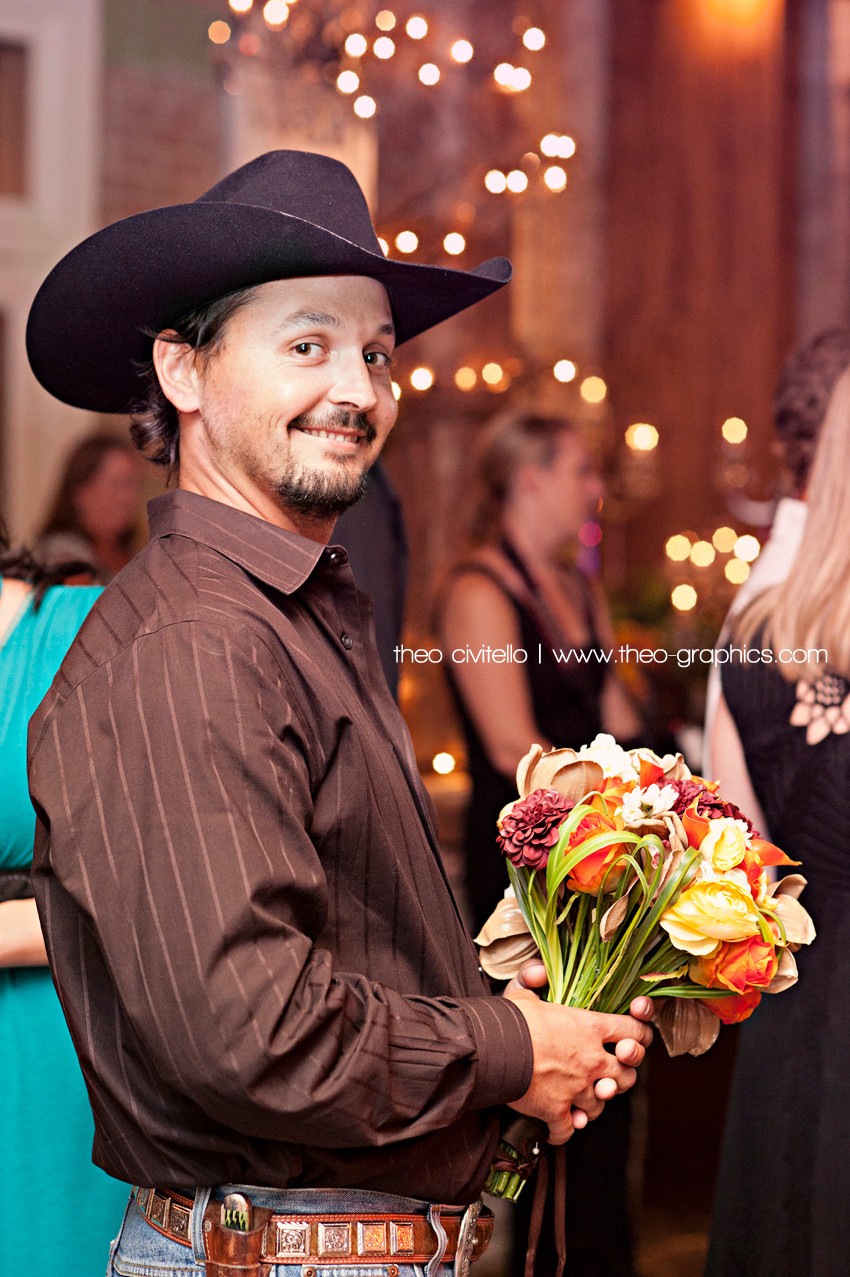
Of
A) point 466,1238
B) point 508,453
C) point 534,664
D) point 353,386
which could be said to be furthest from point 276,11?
point 466,1238

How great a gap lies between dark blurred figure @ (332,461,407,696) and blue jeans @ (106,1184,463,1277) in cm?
111

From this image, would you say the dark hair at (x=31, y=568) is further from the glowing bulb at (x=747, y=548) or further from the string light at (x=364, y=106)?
the glowing bulb at (x=747, y=548)

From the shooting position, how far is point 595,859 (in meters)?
1.47

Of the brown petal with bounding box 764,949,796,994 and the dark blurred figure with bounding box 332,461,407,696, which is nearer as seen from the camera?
the brown petal with bounding box 764,949,796,994

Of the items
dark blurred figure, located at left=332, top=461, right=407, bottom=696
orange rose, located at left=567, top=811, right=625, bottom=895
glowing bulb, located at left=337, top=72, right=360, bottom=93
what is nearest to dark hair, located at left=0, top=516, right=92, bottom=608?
dark blurred figure, located at left=332, top=461, right=407, bottom=696

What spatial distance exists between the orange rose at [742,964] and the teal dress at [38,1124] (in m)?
1.01

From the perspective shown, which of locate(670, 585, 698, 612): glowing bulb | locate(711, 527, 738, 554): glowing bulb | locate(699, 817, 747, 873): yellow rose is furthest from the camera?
locate(711, 527, 738, 554): glowing bulb

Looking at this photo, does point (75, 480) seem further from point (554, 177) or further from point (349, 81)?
point (554, 177)

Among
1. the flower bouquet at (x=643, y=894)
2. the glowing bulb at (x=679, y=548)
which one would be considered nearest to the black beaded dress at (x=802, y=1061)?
the flower bouquet at (x=643, y=894)

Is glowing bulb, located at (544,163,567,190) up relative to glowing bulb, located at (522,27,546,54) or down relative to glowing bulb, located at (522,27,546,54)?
down

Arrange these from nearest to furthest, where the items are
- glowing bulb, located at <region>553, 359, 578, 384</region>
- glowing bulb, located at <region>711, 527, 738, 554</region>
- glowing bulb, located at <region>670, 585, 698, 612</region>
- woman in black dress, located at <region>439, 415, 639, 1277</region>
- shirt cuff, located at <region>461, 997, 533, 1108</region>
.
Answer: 1. shirt cuff, located at <region>461, 997, 533, 1108</region>
2. woman in black dress, located at <region>439, 415, 639, 1277</region>
3. glowing bulb, located at <region>553, 359, 578, 384</region>
4. glowing bulb, located at <region>670, 585, 698, 612</region>
5. glowing bulb, located at <region>711, 527, 738, 554</region>

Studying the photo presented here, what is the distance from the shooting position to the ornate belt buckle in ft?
4.93

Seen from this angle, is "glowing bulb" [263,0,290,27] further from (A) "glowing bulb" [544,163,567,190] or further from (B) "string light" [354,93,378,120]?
(A) "glowing bulb" [544,163,567,190]

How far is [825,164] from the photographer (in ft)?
20.0
